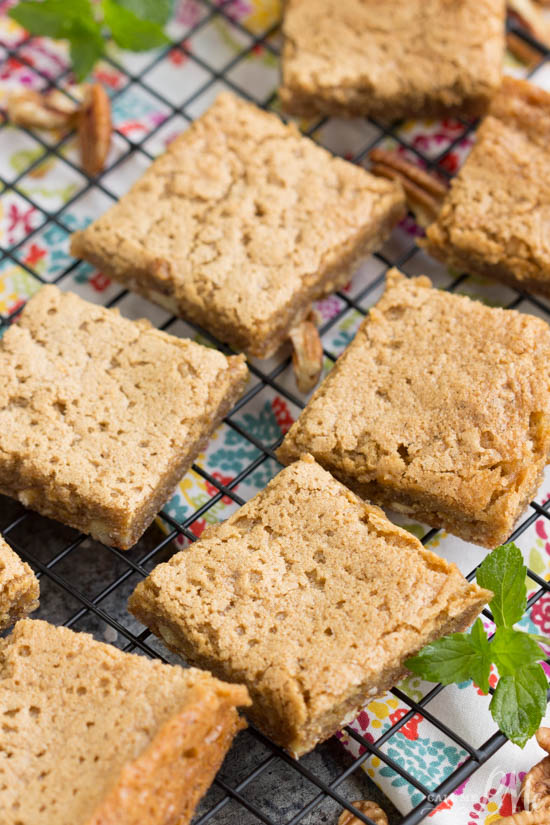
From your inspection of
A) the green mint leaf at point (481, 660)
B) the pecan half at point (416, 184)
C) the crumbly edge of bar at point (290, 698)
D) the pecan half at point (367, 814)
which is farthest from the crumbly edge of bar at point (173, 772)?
the pecan half at point (416, 184)

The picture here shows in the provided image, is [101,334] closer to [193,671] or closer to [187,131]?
[187,131]

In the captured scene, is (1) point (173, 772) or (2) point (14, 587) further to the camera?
(2) point (14, 587)

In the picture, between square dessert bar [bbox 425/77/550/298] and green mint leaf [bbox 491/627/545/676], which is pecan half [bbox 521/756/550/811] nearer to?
green mint leaf [bbox 491/627/545/676]

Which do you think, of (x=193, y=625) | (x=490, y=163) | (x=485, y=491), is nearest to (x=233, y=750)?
(x=193, y=625)

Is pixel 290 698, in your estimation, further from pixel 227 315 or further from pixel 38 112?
pixel 38 112

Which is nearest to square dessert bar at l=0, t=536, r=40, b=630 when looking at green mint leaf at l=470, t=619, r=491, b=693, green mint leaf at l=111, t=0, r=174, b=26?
green mint leaf at l=470, t=619, r=491, b=693

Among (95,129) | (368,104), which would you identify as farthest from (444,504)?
(95,129)

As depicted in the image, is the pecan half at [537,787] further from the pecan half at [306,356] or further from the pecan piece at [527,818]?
the pecan half at [306,356]
